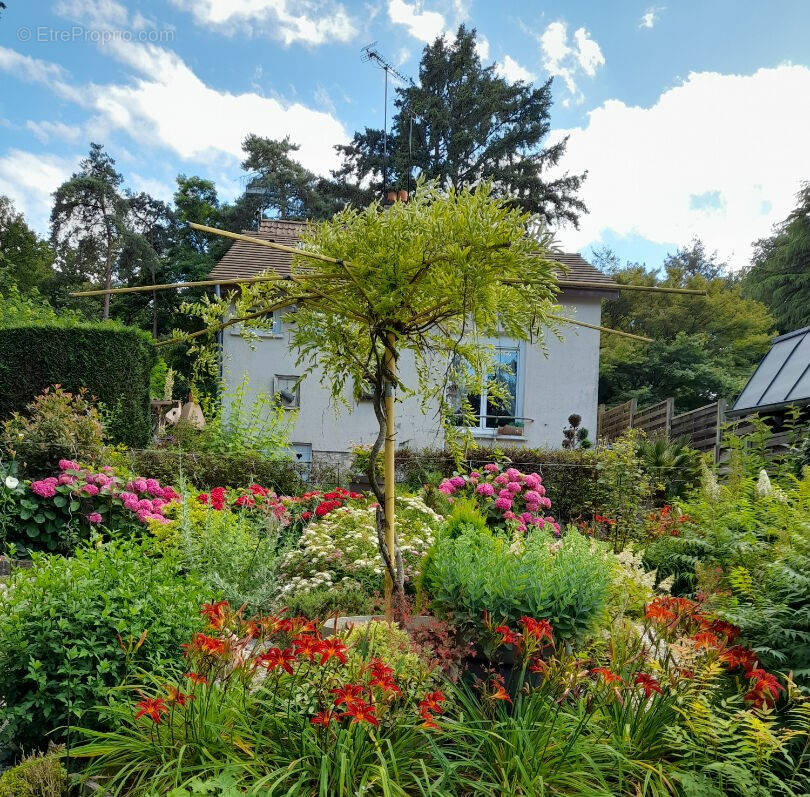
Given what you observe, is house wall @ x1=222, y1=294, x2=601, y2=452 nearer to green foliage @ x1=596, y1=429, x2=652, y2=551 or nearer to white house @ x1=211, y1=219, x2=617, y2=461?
white house @ x1=211, y1=219, x2=617, y2=461

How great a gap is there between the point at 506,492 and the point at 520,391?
253 inches

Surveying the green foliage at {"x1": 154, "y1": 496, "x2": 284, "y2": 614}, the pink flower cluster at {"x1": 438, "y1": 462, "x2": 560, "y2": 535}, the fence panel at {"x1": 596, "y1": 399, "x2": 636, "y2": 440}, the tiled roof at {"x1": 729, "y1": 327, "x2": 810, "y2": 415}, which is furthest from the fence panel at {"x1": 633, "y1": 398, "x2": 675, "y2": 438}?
the green foliage at {"x1": 154, "y1": 496, "x2": 284, "y2": 614}

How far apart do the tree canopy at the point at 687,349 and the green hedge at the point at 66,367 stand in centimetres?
1612

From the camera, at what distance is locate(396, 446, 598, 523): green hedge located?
8758 millimetres

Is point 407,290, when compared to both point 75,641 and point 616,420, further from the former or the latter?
point 616,420

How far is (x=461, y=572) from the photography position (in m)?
2.67

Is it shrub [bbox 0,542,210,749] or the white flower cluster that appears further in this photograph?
the white flower cluster

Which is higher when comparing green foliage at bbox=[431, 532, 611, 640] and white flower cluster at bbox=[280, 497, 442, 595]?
green foliage at bbox=[431, 532, 611, 640]

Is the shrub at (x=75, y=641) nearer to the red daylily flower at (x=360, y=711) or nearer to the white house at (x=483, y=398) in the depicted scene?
the red daylily flower at (x=360, y=711)

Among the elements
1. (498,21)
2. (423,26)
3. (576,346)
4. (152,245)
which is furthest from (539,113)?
(152,245)

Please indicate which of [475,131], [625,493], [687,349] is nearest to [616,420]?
[687,349]

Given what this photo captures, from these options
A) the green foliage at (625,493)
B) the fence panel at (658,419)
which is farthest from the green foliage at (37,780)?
the fence panel at (658,419)

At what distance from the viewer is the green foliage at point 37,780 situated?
2.09 metres

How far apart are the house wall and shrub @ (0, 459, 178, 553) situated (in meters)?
6.04
